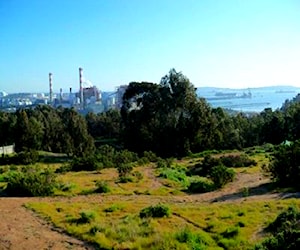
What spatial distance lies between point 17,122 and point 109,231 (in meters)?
38.3

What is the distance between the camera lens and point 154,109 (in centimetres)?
4450

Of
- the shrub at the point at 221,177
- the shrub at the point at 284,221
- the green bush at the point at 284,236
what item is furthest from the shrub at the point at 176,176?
the green bush at the point at 284,236

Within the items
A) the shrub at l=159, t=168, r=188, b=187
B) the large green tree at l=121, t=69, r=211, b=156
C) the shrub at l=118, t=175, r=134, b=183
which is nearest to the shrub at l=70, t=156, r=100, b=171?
the shrub at l=159, t=168, r=188, b=187

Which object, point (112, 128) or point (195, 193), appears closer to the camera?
point (195, 193)

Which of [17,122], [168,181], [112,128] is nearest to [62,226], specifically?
[168,181]

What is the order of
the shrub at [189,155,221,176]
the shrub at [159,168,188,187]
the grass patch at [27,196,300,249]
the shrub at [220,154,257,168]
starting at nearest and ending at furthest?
the grass patch at [27,196,300,249]
the shrub at [159,168,188,187]
the shrub at [189,155,221,176]
the shrub at [220,154,257,168]

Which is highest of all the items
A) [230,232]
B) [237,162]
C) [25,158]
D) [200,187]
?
[230,232]

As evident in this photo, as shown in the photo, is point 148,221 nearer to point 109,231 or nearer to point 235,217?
point 109,231

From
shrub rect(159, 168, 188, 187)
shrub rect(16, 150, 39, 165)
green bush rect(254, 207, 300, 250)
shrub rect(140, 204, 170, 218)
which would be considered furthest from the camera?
shrub rect(16, 150, 39, 165)

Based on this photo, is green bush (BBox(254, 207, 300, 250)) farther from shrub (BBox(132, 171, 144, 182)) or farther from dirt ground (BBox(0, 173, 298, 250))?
shrub (BBox(132, 171, 144, 182))

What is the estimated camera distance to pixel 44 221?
13.0 m

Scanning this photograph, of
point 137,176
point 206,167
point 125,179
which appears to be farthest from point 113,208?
point 206,167

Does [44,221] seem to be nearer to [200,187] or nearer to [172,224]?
[172,224]

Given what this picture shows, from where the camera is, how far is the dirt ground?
35.2 feet
